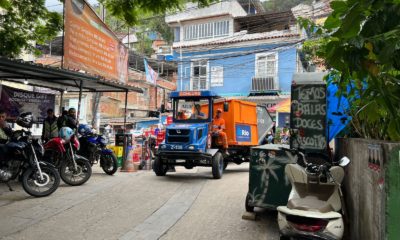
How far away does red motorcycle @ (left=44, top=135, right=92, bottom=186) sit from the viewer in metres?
8.75

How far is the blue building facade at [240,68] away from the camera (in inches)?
952

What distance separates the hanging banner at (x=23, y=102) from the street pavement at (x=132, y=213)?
13.1 ft

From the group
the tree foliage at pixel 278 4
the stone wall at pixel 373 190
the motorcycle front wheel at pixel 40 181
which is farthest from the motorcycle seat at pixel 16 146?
the tree foliage at pixel 278 4

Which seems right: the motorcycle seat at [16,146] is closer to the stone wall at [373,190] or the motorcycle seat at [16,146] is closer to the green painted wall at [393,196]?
the stone wall at [373,190]

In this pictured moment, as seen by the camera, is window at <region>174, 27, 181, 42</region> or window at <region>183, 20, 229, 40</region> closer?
window at <region>183, 20, 229, 40</region>

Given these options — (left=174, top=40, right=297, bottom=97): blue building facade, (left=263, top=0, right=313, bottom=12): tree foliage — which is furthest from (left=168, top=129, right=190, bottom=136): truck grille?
(left=263, top=0, right=313, bottom=12): tree foliage

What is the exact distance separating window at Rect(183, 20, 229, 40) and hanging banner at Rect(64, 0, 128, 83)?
607 inches

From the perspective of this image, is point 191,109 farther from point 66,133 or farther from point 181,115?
point 66,133

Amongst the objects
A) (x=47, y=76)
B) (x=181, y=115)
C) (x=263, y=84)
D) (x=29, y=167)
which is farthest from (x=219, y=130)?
(x=263, y=84)

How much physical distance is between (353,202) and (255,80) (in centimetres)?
2062

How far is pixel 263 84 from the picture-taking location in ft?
80.7

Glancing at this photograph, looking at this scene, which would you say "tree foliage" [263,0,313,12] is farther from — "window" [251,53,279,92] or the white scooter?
the white scooter

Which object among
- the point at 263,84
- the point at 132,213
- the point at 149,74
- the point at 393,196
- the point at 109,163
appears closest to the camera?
the point at 393,196

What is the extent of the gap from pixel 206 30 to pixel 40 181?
21.8 metres
